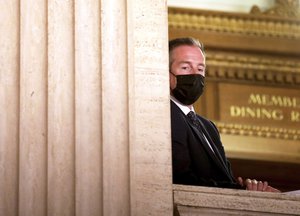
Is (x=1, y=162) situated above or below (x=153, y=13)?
below

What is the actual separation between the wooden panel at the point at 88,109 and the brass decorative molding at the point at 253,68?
7126 millimetres

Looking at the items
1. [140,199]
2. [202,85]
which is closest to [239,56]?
[202,85]

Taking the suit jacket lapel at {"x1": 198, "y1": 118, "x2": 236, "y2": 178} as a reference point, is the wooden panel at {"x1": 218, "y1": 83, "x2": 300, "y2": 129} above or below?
above

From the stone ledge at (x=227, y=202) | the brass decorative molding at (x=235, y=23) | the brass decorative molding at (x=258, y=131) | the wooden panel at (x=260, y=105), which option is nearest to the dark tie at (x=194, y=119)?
the stone ledge at (x=227, y=202)

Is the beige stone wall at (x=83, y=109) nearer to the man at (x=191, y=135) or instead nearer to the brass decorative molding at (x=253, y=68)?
the man at (x=191, y=135)

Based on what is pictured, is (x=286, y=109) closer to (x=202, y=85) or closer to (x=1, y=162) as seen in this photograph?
(x=202, y=85)

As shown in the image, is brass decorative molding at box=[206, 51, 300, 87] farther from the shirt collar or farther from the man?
the shirt collar

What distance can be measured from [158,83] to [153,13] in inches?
11.8

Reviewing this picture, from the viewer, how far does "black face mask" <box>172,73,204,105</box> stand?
7.11 metres

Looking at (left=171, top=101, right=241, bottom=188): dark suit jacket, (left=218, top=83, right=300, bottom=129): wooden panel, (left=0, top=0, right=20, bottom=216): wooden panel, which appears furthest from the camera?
(left=218, top=83, right=300, bottom=129): wooden panel

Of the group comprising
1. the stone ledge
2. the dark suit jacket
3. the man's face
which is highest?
the man's face

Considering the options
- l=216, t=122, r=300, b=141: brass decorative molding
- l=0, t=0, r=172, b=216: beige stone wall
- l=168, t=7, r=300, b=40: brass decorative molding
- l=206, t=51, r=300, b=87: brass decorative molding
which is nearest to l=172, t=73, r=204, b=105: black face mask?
l=0, t=0, r=172, b=216: beige stone wall

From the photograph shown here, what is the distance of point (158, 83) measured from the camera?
258 inches

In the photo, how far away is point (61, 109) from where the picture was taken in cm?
640
